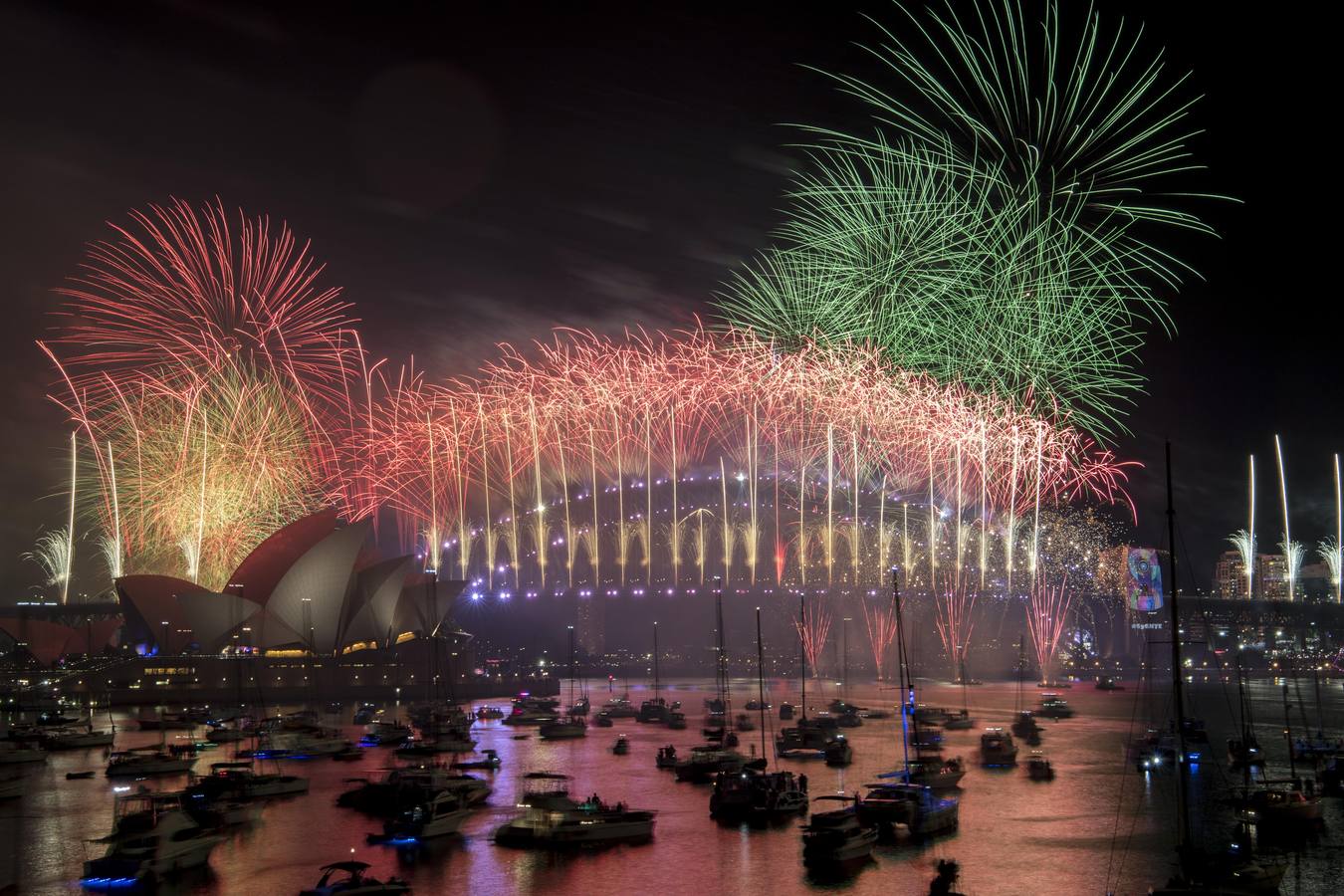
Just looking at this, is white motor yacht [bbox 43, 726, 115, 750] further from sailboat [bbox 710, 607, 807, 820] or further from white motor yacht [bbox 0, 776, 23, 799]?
sailboat [bbox 710, 607, 807, 820]

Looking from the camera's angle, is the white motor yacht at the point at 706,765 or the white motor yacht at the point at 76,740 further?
the white motor yacht at the point at 76,740

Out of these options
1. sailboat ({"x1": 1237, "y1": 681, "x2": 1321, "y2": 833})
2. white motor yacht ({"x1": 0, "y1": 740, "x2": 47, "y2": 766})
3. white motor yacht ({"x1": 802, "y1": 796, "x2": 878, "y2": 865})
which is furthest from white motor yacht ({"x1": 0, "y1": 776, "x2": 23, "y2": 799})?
sailboat ({"x1": 1237, "y1": 681, "x2": 1321, "y2": 833})

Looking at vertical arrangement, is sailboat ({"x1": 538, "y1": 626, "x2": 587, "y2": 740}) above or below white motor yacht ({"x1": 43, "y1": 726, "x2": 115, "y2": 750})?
below

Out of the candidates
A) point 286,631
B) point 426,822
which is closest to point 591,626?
point 286,631

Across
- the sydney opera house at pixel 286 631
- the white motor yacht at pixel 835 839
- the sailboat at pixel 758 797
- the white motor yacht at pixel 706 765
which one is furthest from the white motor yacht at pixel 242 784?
the sydney opera house at pixel 286 631

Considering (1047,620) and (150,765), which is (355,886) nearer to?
(150,765)

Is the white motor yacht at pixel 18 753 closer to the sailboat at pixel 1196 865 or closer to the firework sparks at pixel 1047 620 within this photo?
the sailboat at pixel 1196 865

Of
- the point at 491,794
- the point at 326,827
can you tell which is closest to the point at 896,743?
the point at 491,794
